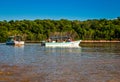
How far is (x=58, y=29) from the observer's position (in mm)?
180125

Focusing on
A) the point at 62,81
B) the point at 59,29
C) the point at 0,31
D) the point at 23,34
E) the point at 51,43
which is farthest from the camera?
the point at 59,29

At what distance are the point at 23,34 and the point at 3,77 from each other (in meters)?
146

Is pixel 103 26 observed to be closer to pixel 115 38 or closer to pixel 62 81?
pixel 115 38

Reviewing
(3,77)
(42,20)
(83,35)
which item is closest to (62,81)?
(3,77)

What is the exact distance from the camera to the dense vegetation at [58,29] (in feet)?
560

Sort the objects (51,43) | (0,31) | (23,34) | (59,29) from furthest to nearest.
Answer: (59,29), (23,34), (0,31), (51,43)

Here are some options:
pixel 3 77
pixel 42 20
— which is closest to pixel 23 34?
pixel 42 20

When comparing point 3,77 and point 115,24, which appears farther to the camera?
point 115,24

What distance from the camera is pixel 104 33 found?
174 metres

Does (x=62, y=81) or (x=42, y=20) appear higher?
(x=42, y=20)

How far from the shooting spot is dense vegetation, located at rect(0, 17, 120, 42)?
17062 cm

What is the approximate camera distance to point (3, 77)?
2372 centimetres

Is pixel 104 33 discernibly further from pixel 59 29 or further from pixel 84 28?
pixel 59 29

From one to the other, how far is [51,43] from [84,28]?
8442 centimetres
